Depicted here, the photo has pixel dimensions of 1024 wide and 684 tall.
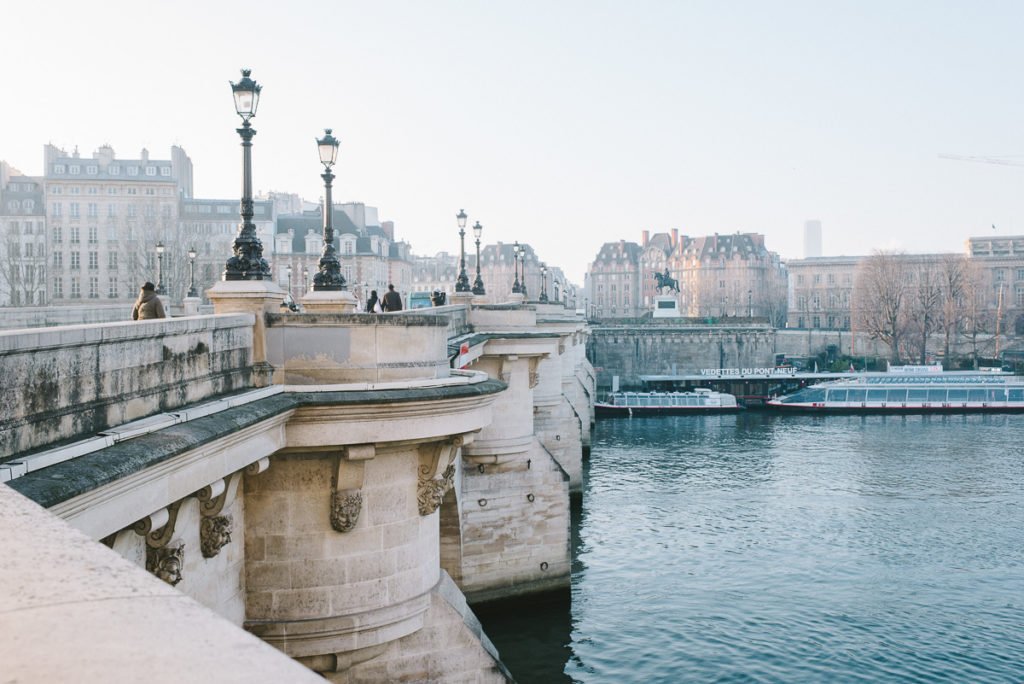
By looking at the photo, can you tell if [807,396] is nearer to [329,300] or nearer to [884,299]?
[884,299]

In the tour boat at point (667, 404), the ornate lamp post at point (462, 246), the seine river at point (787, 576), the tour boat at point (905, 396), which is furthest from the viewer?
the tour boat at point (667, 404)

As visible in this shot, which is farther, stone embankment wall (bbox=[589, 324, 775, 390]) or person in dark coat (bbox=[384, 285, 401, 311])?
stone embankment wall (bbox=[589, 324, 775, 390])

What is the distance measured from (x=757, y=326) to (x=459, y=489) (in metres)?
76.3

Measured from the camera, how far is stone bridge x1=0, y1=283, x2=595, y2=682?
97.9 inches

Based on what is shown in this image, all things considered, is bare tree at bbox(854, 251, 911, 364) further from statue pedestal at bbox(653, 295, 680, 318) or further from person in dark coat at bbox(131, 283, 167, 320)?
person in dark coat at bbox(131, 283, 167, 320)

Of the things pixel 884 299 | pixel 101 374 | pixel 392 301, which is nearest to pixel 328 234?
pixel 101 374

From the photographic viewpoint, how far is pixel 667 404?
73.1 metres

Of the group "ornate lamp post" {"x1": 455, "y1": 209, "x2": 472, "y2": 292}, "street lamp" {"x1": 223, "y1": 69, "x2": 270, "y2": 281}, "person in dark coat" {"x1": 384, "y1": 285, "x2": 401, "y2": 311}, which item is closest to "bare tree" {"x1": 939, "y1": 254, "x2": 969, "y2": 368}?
"ornate lamp post" {"x1": 455, "y1": 209, "x2": 472, "y2": 292}

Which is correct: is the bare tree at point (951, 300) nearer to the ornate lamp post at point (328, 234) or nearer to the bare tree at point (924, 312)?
the bare tree at point (924, 312)

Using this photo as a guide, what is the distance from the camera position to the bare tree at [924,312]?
96.8m

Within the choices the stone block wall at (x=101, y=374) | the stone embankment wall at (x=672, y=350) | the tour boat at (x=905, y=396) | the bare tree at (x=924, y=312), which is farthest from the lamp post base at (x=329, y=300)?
the bare tree at (x=924, y=312)

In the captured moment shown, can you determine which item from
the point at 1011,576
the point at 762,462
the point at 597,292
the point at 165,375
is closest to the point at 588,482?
the point at 762,462

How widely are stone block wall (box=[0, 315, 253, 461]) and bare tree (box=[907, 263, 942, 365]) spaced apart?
305 feet

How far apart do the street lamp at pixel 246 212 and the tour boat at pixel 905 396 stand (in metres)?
65.5
